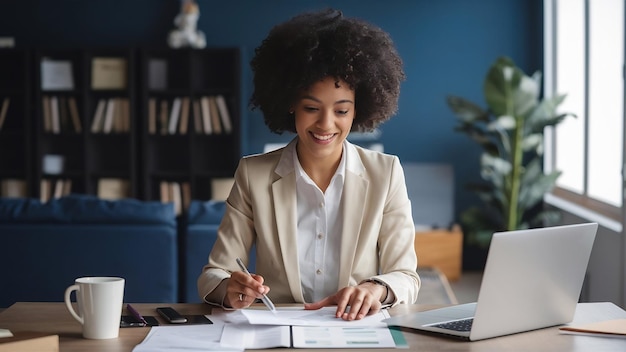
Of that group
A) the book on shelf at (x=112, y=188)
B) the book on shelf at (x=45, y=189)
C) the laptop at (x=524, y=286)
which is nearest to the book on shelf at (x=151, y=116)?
the book on shelf at (x=112, y=188)

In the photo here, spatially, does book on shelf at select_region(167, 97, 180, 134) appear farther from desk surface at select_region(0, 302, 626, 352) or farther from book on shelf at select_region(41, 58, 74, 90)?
desk surface at select_region(0, 302, 626, 352)

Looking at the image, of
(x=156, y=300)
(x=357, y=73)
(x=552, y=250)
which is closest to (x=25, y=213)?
(x=156, y=300)

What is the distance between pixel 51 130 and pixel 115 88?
613 millimetres

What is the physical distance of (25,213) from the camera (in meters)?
3.66

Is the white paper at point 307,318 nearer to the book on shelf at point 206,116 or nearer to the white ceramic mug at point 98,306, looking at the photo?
the white ceramic mug at point 98,306

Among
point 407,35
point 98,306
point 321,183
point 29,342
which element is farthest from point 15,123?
point 29,342

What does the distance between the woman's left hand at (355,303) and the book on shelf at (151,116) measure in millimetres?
5277

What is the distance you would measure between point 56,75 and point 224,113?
1353 millimetres

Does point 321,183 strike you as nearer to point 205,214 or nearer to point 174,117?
point 205,214

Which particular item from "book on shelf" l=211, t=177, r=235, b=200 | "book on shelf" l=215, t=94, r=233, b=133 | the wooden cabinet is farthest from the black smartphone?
"book on shelf" l=215, t=94, r=233, b=133

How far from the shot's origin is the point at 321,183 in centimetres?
223

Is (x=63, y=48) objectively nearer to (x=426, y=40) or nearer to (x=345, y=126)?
(x=426, y=40)

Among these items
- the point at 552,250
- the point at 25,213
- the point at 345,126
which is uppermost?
the point at 345,126

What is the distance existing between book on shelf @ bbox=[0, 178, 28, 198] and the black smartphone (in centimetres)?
551
